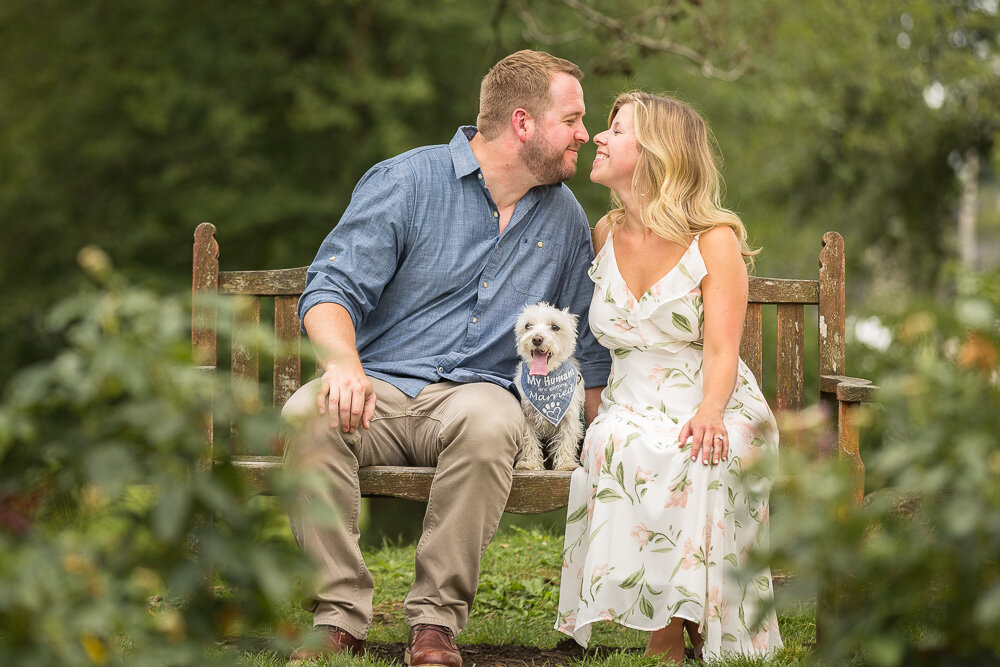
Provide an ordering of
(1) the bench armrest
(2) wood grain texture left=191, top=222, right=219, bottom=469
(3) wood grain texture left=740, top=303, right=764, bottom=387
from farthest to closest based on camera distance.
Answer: (3) wood grain texture left=740, top=303, right=764, bottom=387, (2) wood grain texture left=191, top=222, right=219, bottom=469, (1) the bench armrest

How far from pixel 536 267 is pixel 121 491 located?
2746 mm

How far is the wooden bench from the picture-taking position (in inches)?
146

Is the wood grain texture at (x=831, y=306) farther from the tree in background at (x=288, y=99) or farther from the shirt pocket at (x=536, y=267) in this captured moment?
the tree in background at (x=288, y=99)

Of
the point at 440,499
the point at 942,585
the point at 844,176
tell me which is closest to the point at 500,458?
the point at 440,499

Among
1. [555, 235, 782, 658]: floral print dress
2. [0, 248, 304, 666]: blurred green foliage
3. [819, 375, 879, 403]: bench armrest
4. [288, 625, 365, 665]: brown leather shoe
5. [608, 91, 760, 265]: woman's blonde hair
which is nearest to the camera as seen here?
[0, 248, 304, 666]: blurred green foliage

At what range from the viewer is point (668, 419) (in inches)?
149

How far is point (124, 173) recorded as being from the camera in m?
10.6

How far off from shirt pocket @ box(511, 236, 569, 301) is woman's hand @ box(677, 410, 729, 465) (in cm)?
91

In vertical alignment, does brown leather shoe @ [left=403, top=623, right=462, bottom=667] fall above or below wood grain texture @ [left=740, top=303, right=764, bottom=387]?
below

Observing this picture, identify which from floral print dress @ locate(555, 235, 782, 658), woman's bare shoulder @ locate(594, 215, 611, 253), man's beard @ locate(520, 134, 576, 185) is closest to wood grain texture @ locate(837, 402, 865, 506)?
floral print dress @ locate(555, 235, 782, 658)

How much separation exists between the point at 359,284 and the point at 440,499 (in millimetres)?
900

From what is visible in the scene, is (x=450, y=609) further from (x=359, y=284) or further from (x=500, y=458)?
(x=359, y=284)

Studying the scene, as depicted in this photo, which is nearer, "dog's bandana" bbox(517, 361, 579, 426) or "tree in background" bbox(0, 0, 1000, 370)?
"dog's bandana" bbox(517, 361, 579, 426)

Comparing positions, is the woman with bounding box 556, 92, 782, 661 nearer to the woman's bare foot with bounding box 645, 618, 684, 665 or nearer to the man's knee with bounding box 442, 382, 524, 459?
the woman's bare foot with bounding box 645, 618, 684, 665
